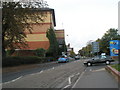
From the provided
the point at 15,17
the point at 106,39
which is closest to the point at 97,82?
the point at 15,17

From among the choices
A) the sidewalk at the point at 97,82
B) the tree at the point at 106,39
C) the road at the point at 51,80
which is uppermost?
the tree at the point at 106,39

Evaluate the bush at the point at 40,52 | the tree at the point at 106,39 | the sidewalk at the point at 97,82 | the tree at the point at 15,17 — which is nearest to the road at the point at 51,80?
the sidewalk at the point at 97,82

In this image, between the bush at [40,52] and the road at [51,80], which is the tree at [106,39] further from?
the road at [51,80]

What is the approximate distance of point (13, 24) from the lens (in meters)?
27.8

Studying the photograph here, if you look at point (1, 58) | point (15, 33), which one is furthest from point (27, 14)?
point (1, 58)

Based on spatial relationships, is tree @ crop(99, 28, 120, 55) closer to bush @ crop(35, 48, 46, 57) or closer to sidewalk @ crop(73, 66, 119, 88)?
bush @ crop(35, 48, 46, 57)

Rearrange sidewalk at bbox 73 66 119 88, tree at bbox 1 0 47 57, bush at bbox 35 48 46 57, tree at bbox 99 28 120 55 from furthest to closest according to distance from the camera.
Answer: tree at bbox 99 28 120 55 < bush at bbox 35 48 46 57 < tree at bbox 1 0 47 57 < sidewalk at bbox 73 66 119 88

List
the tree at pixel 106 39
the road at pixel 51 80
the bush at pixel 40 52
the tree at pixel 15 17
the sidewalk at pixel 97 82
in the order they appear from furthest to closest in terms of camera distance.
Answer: the tree at pixel 106 39 → the bush at pixel 40 52 → the tree at pixel 15 17 → the road at pixel 51 80 → the sidewalk at pixel 97 82

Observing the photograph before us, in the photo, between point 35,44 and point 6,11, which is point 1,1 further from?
point 35,44

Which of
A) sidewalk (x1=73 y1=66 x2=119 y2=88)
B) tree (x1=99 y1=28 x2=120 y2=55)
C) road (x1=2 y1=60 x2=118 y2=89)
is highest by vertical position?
tree (x1=99 y1=28 x2=120 y2=55)

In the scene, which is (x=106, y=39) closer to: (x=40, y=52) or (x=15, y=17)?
(x=40, y=52)

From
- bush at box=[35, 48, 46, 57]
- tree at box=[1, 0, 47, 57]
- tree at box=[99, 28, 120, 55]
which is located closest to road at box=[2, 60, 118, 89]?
tree at box=[1, 0, 47, 57]

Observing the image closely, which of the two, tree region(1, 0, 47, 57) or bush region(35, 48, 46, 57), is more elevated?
tree region(1, 0, 47, 57)

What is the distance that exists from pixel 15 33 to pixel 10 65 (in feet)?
16.9
